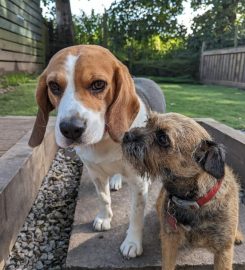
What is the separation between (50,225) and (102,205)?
651mm

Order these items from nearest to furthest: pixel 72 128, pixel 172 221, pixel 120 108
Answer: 1. pixel 72 128
2. pixel 172 221
3. pixel 120 108

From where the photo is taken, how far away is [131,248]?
2850 millimetres

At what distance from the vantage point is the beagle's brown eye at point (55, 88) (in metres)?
2.62

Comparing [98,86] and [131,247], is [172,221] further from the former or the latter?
[98,86]

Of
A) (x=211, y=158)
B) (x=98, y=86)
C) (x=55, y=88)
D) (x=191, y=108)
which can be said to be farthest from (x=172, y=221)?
(x=191, y=108)

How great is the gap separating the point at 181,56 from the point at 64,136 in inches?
729

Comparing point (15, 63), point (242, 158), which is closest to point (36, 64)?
point (15, 63)

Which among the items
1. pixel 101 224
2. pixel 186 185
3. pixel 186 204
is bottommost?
pixel 101 224

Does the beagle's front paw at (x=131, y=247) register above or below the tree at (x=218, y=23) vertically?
below

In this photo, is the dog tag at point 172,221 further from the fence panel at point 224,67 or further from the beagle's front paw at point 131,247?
the fence panel at point 224,67

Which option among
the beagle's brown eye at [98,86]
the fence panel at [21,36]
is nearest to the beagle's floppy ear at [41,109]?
the beagle's brown eye at [98,86]

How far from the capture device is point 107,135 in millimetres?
2893

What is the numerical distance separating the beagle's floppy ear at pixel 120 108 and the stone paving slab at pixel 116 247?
0.96 meters

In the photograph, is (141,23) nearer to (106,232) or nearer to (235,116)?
(235,116)
